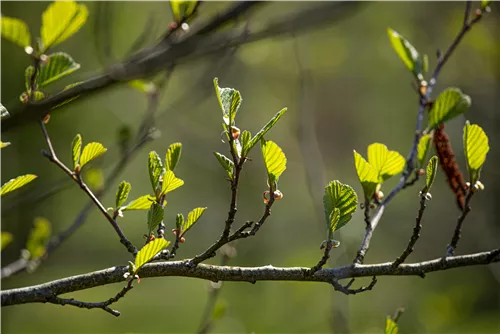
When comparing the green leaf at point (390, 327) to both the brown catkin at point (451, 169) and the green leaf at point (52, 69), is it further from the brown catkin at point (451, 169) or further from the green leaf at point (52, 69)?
the green leaf at point (52, 69)

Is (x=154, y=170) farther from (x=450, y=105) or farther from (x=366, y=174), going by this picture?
(x=450, y=105)

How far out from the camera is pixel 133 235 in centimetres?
616

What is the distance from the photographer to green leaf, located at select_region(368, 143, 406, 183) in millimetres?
957

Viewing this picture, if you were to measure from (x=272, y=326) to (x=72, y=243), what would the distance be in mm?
2817

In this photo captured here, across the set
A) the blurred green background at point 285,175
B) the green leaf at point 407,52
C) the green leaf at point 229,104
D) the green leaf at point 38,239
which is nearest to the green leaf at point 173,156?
the green leaf at point 229,104

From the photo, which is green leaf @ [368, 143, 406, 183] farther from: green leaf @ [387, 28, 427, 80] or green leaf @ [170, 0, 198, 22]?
green leaf @ [170, 0, 198, 22]

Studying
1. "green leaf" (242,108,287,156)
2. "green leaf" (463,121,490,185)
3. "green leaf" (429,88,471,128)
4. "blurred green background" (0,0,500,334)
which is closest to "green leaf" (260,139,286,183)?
"green leaf" (242,108,287,156)

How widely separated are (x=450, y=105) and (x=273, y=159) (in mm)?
409

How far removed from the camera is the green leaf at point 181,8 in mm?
1045

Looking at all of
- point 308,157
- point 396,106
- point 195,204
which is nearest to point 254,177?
point 195,204

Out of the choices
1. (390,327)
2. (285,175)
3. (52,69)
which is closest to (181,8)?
(52,69)

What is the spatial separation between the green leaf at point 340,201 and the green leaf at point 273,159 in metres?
0.09

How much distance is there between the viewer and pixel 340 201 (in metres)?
0.84

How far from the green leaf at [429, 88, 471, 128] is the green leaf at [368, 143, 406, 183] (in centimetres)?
13
